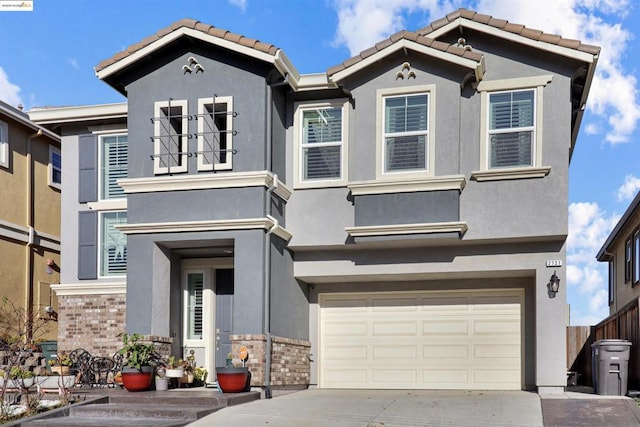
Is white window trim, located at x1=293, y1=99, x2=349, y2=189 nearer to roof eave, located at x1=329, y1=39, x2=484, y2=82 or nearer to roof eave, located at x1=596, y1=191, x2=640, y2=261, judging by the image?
roof eave, located at x1=329, y1=39, x2=484, y2=82

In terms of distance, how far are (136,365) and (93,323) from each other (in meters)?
3.19

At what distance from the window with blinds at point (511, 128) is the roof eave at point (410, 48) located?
679mm

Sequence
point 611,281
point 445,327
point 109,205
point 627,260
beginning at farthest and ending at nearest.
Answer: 1. point 611,281
2. point 627,260
3. point 109,205
4. point 445,327

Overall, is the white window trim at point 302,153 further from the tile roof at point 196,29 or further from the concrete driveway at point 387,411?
the concrete driveway at point 387,411

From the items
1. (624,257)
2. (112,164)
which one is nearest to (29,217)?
(112,164)

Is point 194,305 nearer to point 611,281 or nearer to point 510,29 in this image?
point 510,29

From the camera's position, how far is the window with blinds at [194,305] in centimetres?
1471

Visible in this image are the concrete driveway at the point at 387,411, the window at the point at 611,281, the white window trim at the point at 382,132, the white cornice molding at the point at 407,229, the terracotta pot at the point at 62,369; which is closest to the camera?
the concrete driveway at the point at 387,411

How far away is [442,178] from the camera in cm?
1281

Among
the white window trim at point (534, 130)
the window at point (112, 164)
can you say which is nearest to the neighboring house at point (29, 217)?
the window at point (112, 164)

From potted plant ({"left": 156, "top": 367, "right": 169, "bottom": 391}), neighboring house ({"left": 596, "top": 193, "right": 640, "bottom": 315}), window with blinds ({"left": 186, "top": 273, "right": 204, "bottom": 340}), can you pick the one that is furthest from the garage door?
neighboring house ({"left": 596, "top": 193, "right": 640, "bottom": 315})

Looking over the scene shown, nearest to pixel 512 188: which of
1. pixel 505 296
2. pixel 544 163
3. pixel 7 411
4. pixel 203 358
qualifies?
pixel 544 163

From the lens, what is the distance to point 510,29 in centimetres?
1294

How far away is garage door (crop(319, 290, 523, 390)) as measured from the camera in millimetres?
14234
